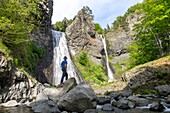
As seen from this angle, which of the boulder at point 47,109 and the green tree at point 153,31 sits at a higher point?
the green tree at point 153,31

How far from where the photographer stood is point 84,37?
155ft

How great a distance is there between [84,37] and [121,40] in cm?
1077

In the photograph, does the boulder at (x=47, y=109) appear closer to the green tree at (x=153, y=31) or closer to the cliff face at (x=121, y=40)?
the green tree at (x=153, y=31)

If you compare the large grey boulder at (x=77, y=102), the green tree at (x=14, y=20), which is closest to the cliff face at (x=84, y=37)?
the green tree at (x=14, y=20)

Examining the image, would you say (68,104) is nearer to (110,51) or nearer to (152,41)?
(152,41)

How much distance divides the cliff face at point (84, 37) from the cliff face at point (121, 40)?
14.9 feet

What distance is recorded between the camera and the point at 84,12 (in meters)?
50.1

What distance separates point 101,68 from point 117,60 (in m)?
7.53

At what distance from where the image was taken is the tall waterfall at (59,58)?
33.3 meters

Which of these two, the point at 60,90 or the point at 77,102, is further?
the point at 60,90

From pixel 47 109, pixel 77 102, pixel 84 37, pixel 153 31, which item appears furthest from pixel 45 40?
pixel 77 102

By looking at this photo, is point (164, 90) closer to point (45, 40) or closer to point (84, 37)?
point (45, 40)

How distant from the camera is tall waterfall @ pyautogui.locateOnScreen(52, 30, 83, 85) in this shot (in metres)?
33.3

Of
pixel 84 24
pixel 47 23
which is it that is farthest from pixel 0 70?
pixel 84 24
